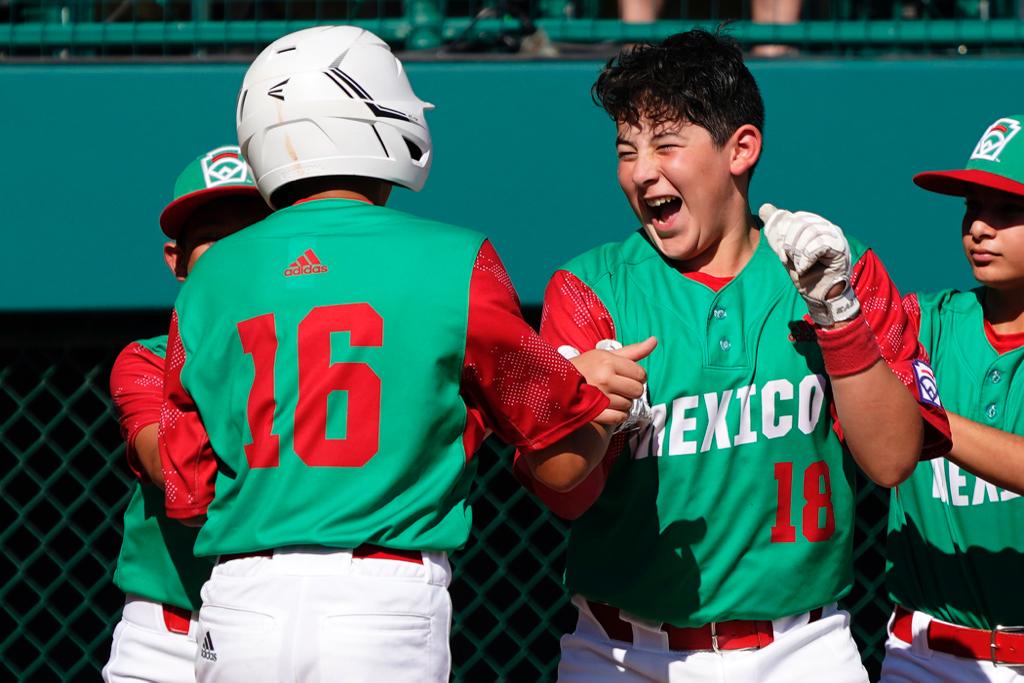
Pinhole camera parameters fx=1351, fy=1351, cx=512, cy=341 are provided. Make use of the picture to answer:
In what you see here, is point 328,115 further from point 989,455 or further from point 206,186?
point 989,455

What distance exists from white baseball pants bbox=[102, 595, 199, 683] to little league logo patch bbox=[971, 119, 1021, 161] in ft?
6.68

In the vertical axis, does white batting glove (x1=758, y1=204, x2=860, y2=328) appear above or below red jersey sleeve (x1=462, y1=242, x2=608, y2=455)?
above

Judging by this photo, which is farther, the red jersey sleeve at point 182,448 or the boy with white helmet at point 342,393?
the red jersey sleeve at point 182,448

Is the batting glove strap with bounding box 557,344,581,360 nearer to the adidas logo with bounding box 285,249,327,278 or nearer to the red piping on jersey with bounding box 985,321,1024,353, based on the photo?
the adidas logo with bounding box 285,249,327,278

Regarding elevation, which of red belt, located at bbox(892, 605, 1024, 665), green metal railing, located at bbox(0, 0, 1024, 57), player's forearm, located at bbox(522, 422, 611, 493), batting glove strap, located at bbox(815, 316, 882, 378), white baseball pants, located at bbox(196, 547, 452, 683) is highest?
green metal railing, located at bbox(0, 0, 1024, 57)

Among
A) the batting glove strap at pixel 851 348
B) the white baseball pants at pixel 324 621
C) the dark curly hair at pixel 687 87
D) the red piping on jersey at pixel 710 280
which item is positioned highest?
the dark curly hair at pixel 687 87

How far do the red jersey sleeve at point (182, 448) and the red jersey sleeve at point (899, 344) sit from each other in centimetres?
126

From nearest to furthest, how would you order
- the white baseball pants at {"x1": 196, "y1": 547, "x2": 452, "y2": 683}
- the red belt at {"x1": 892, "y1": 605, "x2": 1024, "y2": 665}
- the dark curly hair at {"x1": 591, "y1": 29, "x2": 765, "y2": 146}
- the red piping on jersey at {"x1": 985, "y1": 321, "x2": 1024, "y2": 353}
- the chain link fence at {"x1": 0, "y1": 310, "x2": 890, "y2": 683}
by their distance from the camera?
the white baseball pants at {"x1": 196, "y1": 547, "x2": 452, "y2": 683} → the dark curly hair at {"x1": 591, "y1": 29, "x2": 765, "y2": 146} → the red belt at {"x1": 892, "y1": 605, "x2": 1024, "y2": 665} → the red piping on jersey at {"x1": 985, "y1": 321, "x2": 1024, "y2": 353} → the chain link fence at {"x1": 0, "y1": 310, "x2": 890, "y2": 683}

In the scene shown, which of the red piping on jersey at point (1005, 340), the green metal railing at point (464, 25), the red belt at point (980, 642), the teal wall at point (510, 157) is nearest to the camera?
the red belt at point (980, 642)

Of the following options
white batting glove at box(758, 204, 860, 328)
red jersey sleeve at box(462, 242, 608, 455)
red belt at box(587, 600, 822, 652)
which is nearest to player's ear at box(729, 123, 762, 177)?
white batting glove at box(758, 204, 860, 328)

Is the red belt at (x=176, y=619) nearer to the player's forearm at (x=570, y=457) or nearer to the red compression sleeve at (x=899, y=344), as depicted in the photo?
the player's forearm at (x=570, y=457)

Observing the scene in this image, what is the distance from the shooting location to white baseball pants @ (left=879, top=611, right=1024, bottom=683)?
284 cm

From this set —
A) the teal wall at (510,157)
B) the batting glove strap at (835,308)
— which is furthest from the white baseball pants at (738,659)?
the teal wall at (510,157)

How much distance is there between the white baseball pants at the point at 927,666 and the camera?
112 inches
